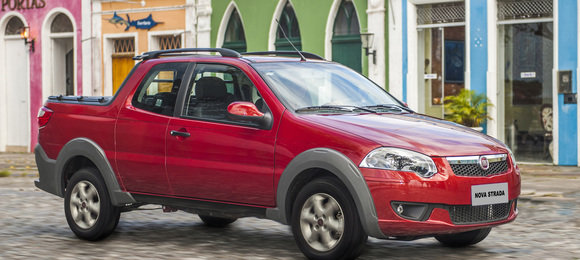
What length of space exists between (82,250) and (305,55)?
2.66 metres

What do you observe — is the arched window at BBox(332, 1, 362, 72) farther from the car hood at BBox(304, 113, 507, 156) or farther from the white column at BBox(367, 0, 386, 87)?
the car hood at BBox(304, 113, 507, 156)

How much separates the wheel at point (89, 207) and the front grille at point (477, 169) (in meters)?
3.43

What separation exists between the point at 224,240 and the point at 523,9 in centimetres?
1258

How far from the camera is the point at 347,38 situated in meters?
24.0

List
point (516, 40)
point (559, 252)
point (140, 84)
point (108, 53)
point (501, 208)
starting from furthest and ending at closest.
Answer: point (108, 53) → point (516, 40) → point (140, 84) → point (559, 252) → point (501, 208)

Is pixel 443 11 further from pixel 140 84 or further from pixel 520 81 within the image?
pixel 140 84

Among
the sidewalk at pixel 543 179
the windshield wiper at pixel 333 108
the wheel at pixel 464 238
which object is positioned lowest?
the sidewalk at pixel 543 179

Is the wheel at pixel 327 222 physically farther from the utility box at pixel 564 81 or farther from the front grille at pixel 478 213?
the utility box at pixel 564 81

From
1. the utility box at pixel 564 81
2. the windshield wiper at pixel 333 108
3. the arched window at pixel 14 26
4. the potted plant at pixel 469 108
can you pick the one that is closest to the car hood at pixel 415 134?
the windshield wiper at pixel 333 108

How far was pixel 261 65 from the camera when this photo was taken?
28.2 feet

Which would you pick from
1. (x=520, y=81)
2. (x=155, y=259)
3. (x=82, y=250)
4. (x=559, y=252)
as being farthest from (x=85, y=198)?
(x=520, y=81)

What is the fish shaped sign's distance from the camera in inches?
1110

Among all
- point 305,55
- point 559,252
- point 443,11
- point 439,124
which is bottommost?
point 559,252

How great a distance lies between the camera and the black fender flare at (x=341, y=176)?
7.32 meters
